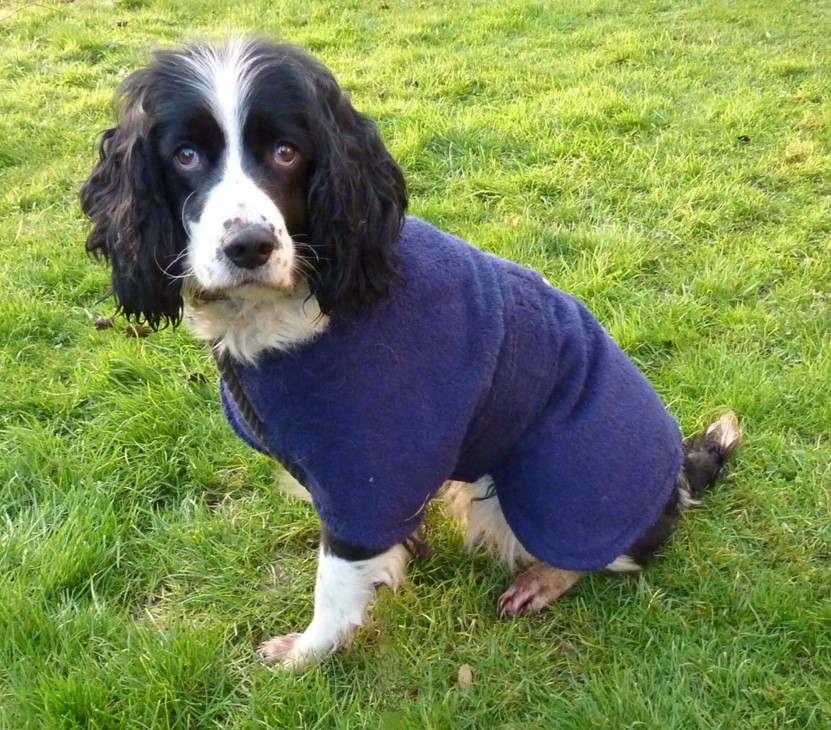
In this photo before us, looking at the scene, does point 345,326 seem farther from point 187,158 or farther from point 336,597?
point 336,597

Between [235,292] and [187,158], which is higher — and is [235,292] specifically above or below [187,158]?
below

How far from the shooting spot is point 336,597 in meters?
2.38

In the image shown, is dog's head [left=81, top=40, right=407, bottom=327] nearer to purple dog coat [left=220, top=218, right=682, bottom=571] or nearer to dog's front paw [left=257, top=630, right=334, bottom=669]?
purple dog coat [left=220, top=218, right=682, bottom=571]

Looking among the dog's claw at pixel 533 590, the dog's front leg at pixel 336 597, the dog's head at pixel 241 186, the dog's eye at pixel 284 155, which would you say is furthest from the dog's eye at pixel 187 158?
the dog's claw at pixel 533 590

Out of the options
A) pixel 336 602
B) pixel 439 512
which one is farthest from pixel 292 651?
pixel 439 512

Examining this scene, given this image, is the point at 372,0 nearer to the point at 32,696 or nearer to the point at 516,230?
the point at 516,230

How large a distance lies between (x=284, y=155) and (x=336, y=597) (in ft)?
4.18

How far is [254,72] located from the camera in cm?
192

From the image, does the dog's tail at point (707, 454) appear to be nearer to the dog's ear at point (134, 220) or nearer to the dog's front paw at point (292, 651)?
the dog's front paw at point (292, 651)

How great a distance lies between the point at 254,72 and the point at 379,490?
1092 millimetres

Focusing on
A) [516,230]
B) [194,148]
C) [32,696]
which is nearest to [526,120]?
[516,230]

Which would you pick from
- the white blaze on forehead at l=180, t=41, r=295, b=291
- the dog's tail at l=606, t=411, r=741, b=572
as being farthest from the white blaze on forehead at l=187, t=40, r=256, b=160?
the dog's tail at l=606, t=411, r=741, b=572

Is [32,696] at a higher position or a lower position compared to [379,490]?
lower

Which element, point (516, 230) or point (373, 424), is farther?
point (516, 230)
